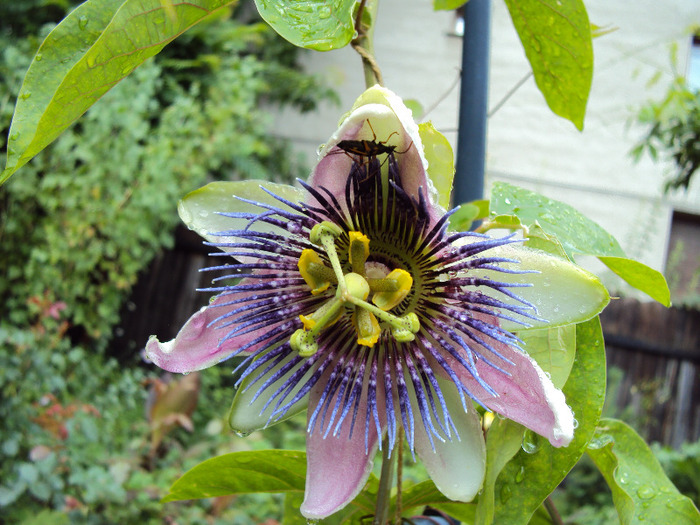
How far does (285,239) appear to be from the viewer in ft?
1.65

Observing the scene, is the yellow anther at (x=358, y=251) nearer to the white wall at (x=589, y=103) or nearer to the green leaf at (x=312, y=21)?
the green leaf at (x=312, y=21)

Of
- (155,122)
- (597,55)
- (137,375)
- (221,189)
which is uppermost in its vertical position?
(221,189)

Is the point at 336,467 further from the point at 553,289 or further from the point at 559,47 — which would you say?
the point at 559,47

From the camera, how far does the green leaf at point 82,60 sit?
0.43 meters

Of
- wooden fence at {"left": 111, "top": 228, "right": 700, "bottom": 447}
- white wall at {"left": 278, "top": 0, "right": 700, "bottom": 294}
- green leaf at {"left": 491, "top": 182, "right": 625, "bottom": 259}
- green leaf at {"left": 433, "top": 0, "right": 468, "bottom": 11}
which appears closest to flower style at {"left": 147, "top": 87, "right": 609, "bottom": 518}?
green leaf at {"left": 491, "top": 182, "right": 625, "bottom": 259}

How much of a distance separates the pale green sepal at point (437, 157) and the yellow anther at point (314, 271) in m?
0.11

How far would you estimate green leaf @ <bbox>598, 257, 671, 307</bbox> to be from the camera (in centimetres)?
Answer: 53

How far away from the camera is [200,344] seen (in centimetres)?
49

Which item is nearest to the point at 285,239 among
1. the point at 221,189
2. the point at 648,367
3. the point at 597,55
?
the point at 221,189

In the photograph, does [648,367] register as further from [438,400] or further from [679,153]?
[438,400]

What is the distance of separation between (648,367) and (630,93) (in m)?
2.10

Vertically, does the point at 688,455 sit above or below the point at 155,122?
below

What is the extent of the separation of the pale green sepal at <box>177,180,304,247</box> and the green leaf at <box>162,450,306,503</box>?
217 millimetres

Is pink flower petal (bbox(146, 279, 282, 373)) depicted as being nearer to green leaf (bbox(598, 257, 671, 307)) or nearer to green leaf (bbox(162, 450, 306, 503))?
green leaf (bbox(162, 450, 306, 503))
